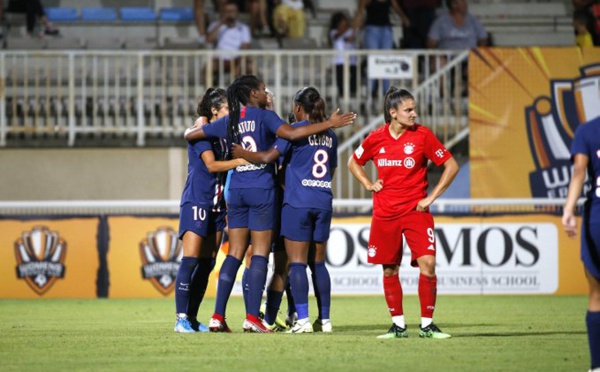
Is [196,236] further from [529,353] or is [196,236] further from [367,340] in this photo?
[529,353]

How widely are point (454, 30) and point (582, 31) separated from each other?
2174 mm

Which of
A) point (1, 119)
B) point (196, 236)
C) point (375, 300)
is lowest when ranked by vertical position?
point (375, 300)

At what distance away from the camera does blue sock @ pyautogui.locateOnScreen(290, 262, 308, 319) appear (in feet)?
33.9

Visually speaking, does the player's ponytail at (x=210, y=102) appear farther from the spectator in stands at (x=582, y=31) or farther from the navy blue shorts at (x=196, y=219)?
the spectator in stands at (x=582, y=31)

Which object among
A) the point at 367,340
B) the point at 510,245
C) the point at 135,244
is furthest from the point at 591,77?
the point at 367,340

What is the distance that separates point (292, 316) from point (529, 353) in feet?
10.2

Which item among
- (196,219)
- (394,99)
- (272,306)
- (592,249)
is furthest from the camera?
(272,306)

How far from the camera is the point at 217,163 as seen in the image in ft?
34.4

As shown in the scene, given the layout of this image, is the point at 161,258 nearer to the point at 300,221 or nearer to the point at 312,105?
the point at 300,221

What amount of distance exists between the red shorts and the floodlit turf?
2.25ft

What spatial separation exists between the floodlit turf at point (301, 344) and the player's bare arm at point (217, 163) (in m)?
1.41

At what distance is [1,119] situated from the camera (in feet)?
64.2

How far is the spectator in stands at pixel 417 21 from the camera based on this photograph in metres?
21.5

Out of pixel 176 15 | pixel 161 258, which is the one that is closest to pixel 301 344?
pixel 161 258
